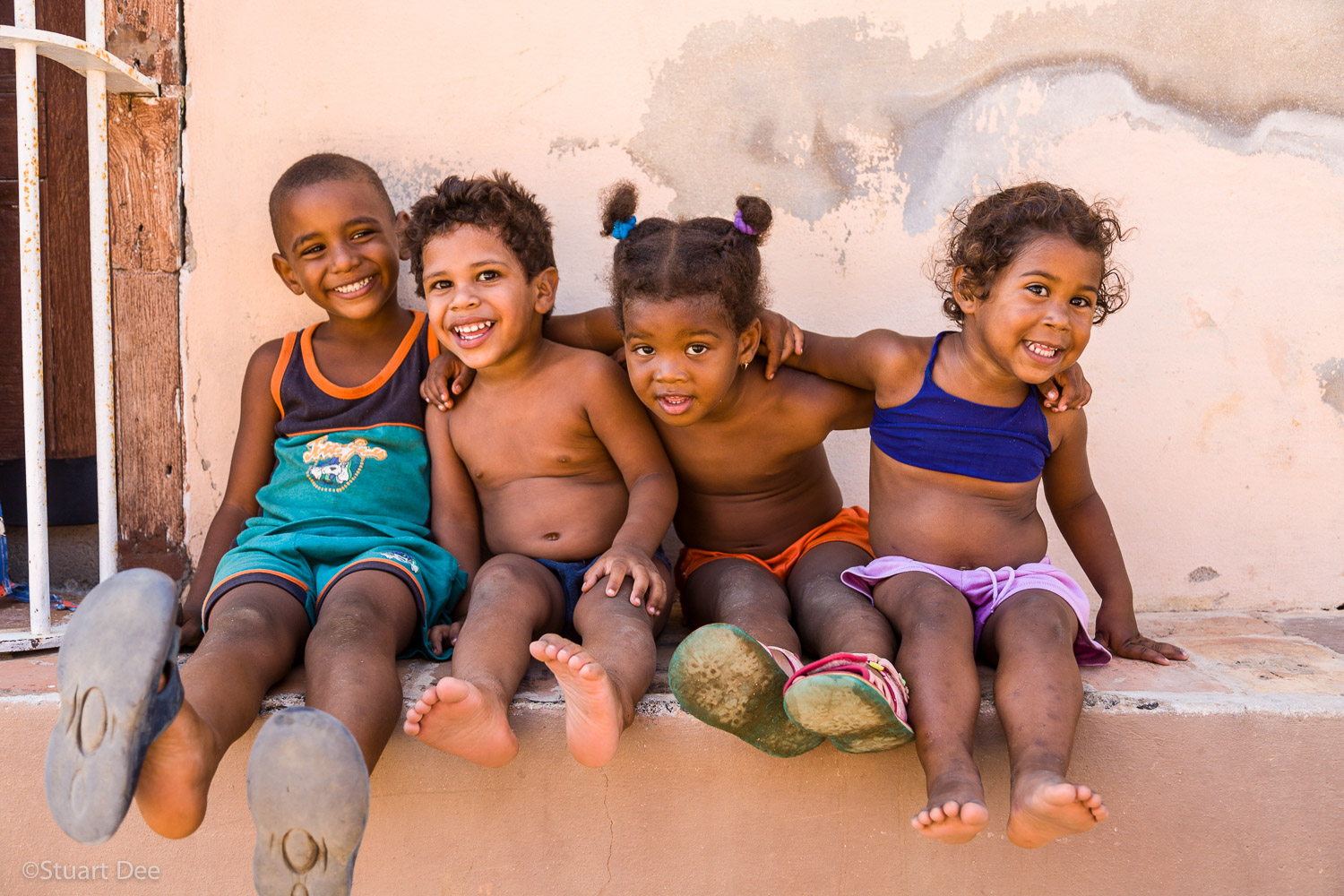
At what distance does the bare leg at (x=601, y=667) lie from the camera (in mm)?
1676

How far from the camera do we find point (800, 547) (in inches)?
101

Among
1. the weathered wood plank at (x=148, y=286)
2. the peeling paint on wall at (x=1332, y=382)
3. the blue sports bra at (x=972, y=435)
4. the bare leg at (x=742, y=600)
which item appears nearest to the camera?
the bare leg at (x=742, y=600)

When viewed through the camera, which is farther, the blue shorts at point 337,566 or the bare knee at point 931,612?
the blue shorts at point 337,566

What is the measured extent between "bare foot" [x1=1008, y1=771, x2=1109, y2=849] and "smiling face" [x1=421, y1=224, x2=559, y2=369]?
1.51 metres

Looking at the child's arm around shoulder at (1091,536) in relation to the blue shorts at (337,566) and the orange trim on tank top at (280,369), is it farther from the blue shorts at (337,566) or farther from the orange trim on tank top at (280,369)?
the orange trim on tank top at (280,369)

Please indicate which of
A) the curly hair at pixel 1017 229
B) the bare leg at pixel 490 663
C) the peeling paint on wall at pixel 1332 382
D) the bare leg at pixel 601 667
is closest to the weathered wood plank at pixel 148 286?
the bare leg at pixel 490 663

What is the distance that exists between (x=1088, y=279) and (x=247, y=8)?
241cm

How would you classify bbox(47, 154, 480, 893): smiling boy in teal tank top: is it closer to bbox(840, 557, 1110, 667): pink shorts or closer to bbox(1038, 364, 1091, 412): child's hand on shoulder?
bbox(840, 557, 1110, 667): pink shorts

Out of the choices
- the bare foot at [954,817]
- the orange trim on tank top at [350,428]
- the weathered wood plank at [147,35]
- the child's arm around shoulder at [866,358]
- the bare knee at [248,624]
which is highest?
the weathered wood plank at [147,35]

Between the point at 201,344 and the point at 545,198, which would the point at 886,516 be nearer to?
the point at 545,198

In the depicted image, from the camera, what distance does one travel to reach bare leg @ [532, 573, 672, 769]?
168 centimetres

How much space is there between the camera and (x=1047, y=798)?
5.10 ft

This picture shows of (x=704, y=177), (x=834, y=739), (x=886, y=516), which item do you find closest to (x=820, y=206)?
(x=704, y=177)

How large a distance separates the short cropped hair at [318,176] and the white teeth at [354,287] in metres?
0.21
